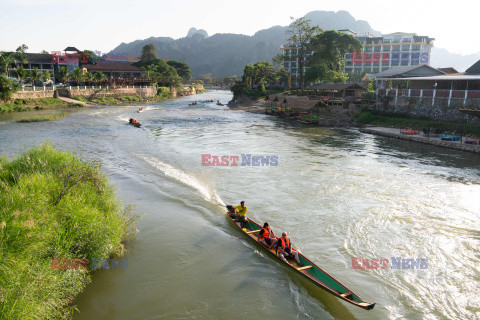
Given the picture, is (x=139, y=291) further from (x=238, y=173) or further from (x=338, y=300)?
(x=238, y=173)

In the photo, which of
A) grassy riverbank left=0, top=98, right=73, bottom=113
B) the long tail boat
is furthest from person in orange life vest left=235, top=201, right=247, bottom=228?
grassy riverbank left=0, top=98, right=73, bottom=113

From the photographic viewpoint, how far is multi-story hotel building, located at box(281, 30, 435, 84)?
359 ft

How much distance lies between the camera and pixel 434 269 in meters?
13.6

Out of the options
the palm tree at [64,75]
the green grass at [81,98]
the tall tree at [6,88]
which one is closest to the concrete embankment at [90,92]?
the green grass at [81,98]

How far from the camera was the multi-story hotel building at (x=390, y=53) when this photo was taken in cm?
10931

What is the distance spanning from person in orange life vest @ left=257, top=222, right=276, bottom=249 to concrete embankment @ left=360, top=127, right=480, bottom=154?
90.4 feet

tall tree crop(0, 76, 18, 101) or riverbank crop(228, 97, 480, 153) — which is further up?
tall tree crop(0, 76, 18, 101)

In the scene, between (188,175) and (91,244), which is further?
(188,175)

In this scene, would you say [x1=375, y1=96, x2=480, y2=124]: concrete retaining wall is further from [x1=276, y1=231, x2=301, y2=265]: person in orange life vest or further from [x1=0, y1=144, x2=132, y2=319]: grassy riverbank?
[x1=0, y1=144, x2=132, y2=319]: grassy riverbank

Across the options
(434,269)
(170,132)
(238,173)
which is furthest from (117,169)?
(434,269)

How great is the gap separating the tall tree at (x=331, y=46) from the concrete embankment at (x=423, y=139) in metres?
40.7

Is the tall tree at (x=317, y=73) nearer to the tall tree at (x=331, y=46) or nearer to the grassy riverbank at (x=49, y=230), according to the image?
the tall tree at (x=331, y=46)

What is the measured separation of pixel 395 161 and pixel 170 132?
2814 centimetres

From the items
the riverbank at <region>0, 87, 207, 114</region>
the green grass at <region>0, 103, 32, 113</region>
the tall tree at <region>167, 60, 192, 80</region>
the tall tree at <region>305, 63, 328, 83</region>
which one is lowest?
the green grass at <region>0, 103, 32, 113</region>
